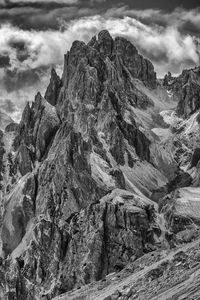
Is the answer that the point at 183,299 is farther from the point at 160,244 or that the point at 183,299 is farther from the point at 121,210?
the point at 121,210

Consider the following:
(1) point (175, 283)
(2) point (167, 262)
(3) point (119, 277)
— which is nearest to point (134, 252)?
(3) point (119, 277)

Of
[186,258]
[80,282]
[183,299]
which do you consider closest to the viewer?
[183,299]

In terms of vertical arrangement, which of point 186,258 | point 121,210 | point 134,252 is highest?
point 121,210

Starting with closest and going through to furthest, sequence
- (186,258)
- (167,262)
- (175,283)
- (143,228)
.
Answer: (175,283) < (186,258) < (167,262) < (143,228)

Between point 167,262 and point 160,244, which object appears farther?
point 160,244

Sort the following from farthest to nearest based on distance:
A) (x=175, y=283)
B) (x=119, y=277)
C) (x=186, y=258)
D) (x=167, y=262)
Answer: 1. (x=119, y=277)
2. (x=167, y=262)
3. (x=186, y=258)
4. (x=175, y=283)

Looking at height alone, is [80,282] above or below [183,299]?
above

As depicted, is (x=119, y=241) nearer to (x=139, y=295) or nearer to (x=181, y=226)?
(x=181, y=226)

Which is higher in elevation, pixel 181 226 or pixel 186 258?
pixel 181 226

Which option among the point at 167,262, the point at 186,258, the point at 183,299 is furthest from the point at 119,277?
the point at 183,299
